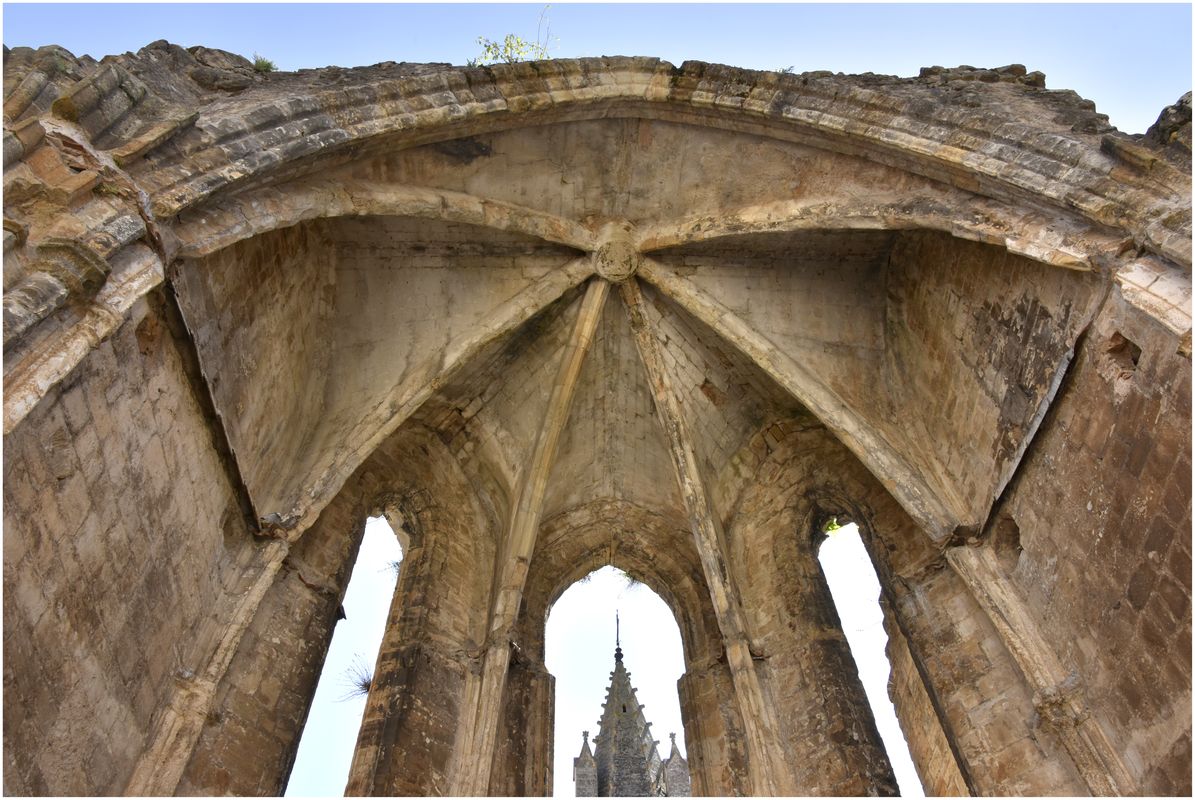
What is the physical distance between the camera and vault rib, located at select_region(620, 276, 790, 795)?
287 inches

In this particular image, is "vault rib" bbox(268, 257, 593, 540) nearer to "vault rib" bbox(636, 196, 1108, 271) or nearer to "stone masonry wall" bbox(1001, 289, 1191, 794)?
"vault rib" bbox(636, 196, 1108, 271)

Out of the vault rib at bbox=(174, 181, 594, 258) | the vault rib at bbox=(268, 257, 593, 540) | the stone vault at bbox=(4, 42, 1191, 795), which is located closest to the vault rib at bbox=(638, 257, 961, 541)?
the stone vault at bbox=(4, 42, 1191, 795)

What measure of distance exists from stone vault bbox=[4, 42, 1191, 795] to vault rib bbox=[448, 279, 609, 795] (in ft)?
0.14

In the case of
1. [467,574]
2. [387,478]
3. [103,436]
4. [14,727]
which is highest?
[387,478]

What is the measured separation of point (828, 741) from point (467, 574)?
3996 millimetres

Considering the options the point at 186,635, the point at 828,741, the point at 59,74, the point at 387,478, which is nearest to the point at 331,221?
the point at 387,478

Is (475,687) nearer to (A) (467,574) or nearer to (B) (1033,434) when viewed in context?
(A) (467,574)

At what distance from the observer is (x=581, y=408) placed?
35.3 feet

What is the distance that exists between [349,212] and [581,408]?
13.0ft

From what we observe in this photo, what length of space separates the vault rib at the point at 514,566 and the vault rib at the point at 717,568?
61 centimetres

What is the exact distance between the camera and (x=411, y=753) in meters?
7.50

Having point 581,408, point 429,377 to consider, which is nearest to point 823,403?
point 581,408

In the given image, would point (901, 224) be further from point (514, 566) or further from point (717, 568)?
point (514, 566)

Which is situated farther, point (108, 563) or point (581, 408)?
point (581, 408)
